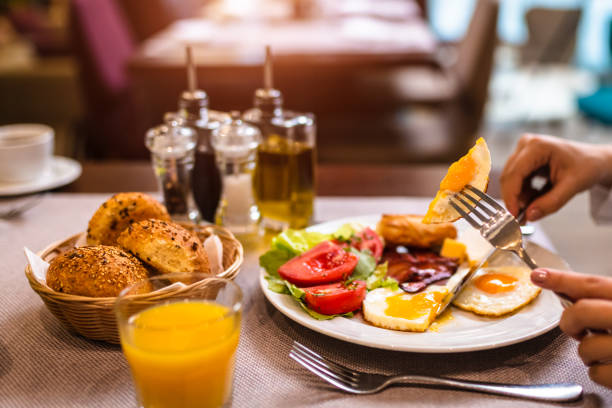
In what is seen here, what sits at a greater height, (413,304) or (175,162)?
(175,162)

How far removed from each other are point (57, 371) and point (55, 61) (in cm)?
464

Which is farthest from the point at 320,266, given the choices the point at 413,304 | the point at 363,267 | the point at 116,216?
the point at 116,216

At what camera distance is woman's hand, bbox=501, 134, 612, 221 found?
1.21 m

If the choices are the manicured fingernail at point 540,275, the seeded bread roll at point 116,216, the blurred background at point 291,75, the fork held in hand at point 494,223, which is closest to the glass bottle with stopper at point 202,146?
the seeded bread roll at point 116,216

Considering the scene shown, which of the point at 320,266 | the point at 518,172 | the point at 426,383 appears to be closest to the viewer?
the point at 426,383

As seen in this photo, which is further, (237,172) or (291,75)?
(291,75)

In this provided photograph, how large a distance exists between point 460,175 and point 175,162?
0.65 metres

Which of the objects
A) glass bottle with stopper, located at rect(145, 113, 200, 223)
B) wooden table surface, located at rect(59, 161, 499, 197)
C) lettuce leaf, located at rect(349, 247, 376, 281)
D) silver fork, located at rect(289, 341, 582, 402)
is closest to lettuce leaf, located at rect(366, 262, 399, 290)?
lettuce leaf, located at rect(349, 247, 376, 281)

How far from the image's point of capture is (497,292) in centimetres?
96

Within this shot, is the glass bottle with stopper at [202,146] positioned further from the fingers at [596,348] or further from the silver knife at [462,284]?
the fingers at [596,348]

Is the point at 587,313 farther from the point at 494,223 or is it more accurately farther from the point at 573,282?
the point at 494,223

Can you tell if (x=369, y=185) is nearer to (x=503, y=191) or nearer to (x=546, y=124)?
(x=503, y=191)

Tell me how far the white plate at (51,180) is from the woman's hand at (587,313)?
1.37 meters

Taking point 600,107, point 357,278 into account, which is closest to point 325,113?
point 600,107
